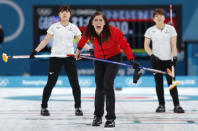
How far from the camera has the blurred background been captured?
1797 centimetres

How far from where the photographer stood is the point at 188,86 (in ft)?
53.1

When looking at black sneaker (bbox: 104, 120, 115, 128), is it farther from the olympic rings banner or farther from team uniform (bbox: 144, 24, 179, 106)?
the olympic rings banner

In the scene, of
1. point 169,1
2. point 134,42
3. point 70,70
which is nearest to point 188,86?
point 134,42

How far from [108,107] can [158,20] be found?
2.53 meters

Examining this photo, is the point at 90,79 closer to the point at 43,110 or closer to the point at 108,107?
the point at 43,110

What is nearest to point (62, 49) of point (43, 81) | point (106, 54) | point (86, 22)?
point (106, 54)

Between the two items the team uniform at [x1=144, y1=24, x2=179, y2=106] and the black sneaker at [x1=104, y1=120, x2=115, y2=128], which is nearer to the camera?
the black sneaker at [x1=104, y1=120, x2=115, y2=128]

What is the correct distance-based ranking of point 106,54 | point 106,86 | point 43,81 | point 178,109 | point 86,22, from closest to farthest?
1. point 106,86
2. point 106,54
3. point 178,109
4. point 43,81
5. point 86,22

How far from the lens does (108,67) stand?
6.91 metres

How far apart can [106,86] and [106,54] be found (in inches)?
18.7

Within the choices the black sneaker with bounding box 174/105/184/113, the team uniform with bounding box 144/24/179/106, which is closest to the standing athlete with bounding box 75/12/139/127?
the team uniform with bounding box 144/24/179/106

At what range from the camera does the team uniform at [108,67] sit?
22.5 feet

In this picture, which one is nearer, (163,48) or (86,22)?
(163,48)

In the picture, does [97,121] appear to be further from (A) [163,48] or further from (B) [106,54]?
(A) [163,48]
